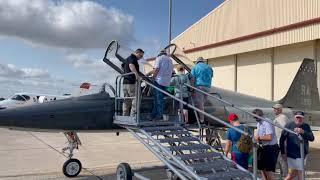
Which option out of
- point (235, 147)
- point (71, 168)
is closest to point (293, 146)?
point (235, 147)

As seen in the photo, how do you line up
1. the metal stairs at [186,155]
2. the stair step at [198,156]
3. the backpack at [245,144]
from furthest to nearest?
1. the backpack at [245,144]
2. the stair step at [198,156]
3. the metal stairs at [186,155]

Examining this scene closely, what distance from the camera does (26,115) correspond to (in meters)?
8.24

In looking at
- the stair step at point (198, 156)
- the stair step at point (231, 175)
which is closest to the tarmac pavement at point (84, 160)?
the stair step at point (198, 156)

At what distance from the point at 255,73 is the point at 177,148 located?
17.9 meters

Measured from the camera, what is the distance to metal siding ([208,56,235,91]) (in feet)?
85.4

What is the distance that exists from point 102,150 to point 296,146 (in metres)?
9.13

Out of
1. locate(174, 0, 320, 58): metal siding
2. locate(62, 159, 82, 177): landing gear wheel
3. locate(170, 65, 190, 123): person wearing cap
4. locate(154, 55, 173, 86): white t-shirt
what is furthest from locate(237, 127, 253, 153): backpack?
locate(174, 0, 320, 58): metal siding

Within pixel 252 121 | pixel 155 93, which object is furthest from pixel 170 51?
pixel 252 121

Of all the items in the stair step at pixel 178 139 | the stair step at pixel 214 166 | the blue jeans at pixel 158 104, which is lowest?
the stair step at pixel 214 166

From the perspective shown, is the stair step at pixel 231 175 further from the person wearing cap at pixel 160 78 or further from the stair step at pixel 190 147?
the person wearing cap at pixel 160 78

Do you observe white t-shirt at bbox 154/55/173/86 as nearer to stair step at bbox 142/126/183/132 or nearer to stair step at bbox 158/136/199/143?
stair step at bbox 142/126/183/132

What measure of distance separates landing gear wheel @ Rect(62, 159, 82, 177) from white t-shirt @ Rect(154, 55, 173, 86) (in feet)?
10.2

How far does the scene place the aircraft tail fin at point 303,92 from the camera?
46.1 ft

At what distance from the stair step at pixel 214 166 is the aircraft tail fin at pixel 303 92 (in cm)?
766
